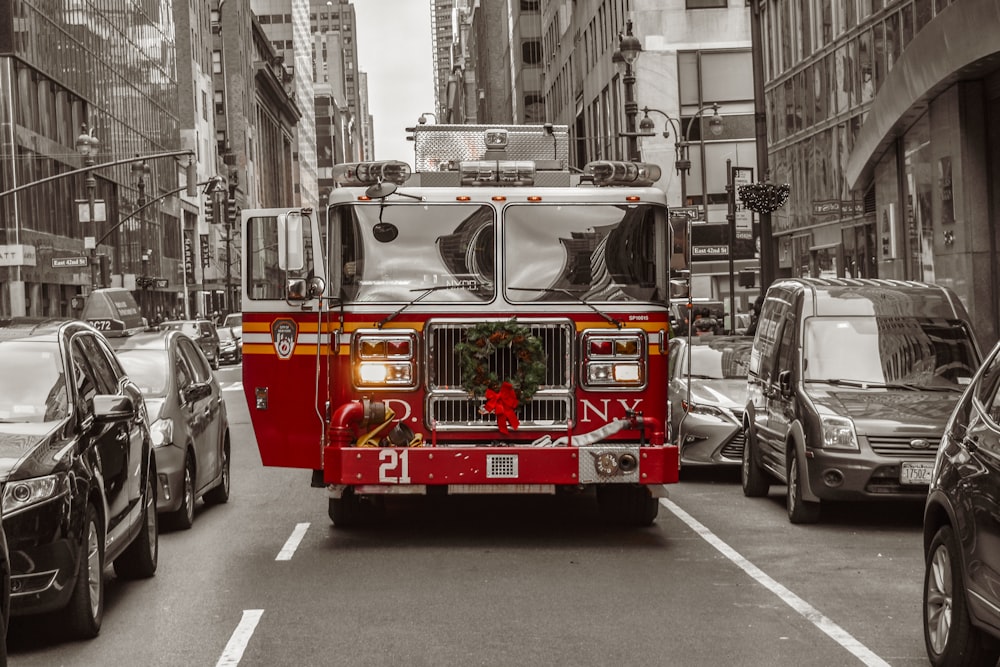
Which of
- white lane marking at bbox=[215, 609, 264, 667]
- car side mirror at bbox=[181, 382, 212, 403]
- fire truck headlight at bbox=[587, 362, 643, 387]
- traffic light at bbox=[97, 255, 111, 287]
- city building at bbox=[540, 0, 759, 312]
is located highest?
city building at bbox=[540, 0, 759, 312]

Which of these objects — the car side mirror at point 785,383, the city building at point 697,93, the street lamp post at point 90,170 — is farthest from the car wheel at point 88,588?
the city building at point 697,93

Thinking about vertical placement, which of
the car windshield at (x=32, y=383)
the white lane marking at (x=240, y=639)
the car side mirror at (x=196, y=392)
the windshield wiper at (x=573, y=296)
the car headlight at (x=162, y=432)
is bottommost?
the white lane marking at (x=240, y=639)

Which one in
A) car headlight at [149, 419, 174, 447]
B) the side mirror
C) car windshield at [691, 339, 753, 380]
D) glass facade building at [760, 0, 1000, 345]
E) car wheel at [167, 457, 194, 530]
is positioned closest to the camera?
the side mirror

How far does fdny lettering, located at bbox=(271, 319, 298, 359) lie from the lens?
12.5 meters

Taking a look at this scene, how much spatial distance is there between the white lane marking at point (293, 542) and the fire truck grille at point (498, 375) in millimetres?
1495

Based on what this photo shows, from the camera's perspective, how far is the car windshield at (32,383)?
870 cm

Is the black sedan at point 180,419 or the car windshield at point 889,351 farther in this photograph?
the car windshield at point 889,351

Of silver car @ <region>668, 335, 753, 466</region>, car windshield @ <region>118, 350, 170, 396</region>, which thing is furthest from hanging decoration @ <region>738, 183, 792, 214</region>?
car windshield @ <region>118, 350, 170, 396</region>

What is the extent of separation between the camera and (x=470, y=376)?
12.0 metres

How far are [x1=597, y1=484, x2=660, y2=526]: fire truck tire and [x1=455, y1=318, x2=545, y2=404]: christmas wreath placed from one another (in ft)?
4.65

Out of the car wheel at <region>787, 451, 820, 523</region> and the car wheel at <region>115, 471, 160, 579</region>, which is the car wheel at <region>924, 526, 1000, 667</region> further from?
the car wheel at <region>787, 451, 820, 523</region>

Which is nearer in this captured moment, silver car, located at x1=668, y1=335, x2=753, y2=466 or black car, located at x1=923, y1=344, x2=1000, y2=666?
black car, located at x1=923, y1=344, x2=1000, y2=666

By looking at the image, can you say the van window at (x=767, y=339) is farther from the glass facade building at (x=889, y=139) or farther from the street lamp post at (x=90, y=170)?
the street lamp post at (x=90, y=170)

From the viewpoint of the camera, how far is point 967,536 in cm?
665
